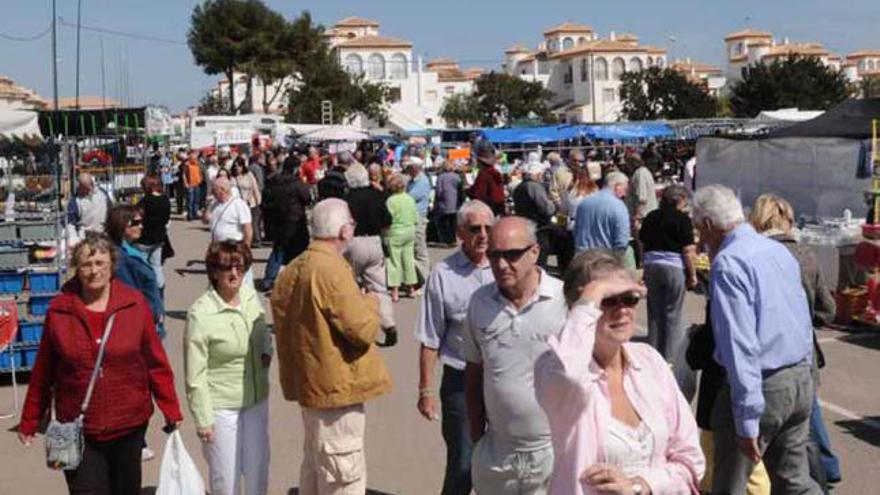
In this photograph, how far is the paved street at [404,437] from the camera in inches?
253

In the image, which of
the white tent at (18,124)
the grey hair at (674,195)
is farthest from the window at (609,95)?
the grey hair at (674,195)

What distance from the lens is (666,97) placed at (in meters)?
86.1

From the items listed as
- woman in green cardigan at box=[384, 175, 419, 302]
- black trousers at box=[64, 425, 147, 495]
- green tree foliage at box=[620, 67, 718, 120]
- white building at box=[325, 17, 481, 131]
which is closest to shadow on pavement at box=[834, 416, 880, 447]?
black trousers at box=[64, 425, 147, 495]

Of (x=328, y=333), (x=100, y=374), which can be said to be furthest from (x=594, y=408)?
(x=100, y=374)

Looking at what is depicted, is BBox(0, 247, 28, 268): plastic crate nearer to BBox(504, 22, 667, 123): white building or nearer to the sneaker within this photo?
the sneaker

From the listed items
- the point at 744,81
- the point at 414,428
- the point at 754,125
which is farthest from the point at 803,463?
the point at 744,81

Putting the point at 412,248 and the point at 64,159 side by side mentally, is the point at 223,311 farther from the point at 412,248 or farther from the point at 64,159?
the point at 64,159

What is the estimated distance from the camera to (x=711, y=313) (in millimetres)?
4559

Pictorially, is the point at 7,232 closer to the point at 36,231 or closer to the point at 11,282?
the point at 36,231

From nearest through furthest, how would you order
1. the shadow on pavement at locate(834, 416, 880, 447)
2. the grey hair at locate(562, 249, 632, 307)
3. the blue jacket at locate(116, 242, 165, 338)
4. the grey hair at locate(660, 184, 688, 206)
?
the grey hair at locate(562, 249, 632, 307) < the blue jacket at locate(116, 242, 165, 338) < the shadow on pavement at locate(834, 416, 880, 447) < the grey hair at locate(660, 184, 688, 206)

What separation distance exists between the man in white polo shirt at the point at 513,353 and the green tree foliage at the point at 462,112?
98.2 meters

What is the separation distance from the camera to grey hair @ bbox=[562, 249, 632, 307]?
3.15m

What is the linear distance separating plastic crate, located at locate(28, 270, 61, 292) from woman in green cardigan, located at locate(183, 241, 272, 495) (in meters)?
4.69

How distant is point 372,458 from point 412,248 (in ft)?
21.2
